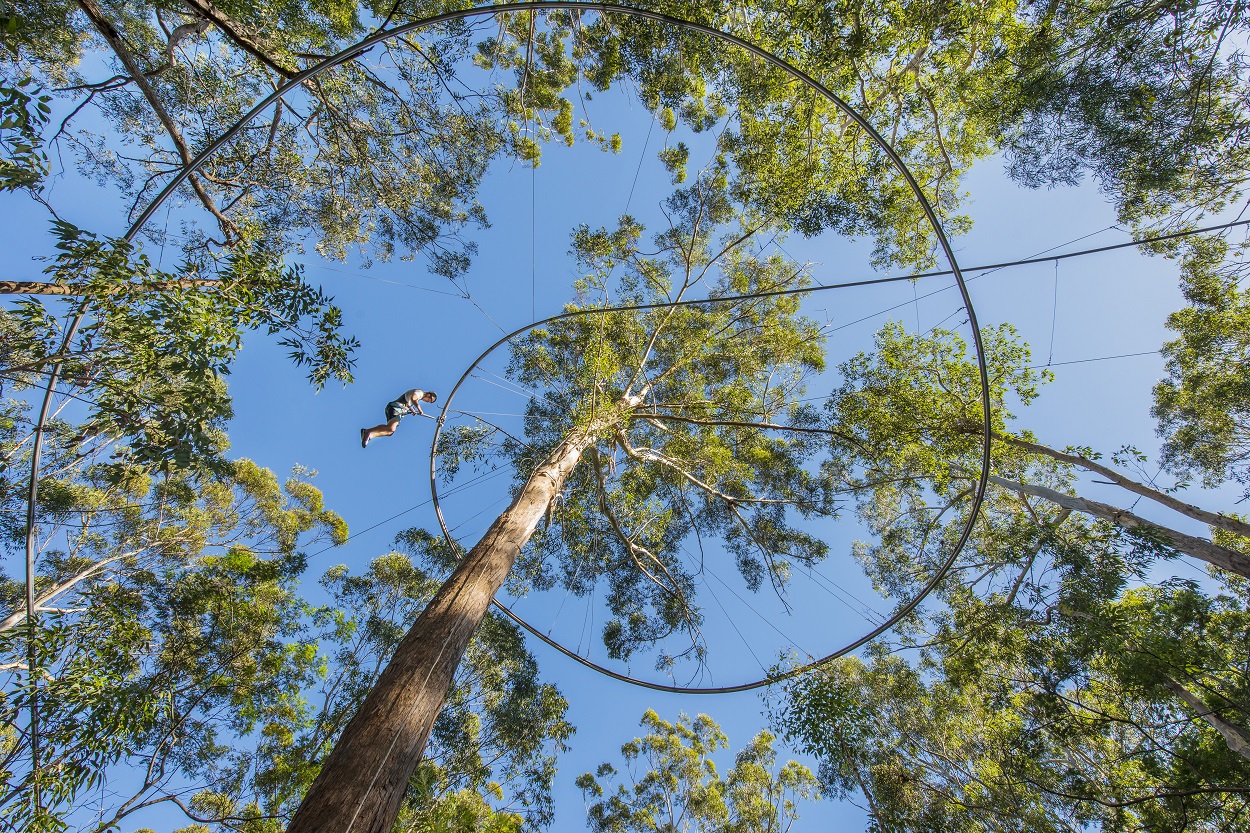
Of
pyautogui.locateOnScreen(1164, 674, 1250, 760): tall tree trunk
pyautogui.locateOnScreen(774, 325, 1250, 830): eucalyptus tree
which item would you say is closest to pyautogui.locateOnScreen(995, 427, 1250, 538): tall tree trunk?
pyautogui.locateOnScreen(774, 325, 1250, 830): eucalyptus tree

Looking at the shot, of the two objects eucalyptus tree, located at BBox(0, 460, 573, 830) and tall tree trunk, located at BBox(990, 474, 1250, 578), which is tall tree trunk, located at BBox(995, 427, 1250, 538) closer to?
tall tree trunk, located at BBox(990, 474, 1250, 578)

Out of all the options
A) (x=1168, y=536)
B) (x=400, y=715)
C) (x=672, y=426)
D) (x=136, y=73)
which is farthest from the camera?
(x=672, y=426)

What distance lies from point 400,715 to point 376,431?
4.09 m

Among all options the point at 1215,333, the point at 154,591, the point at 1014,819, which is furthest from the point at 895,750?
the point at 154,591

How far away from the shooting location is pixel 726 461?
9.60 meters

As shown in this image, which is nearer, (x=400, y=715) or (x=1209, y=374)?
(x=400, y=715)

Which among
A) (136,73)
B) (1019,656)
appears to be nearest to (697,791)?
(1019,656)

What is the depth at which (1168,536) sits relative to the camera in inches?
216

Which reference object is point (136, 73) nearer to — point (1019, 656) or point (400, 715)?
point (400, 715)

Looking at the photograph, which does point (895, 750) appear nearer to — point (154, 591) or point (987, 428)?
point (987, 428)

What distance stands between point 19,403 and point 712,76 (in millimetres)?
12966

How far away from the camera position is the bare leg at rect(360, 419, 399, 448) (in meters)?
5.67

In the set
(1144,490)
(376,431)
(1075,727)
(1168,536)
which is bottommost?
(376,431)

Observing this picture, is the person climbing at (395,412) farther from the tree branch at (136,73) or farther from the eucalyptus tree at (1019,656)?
the eucalyptus tree at (1019,656)
